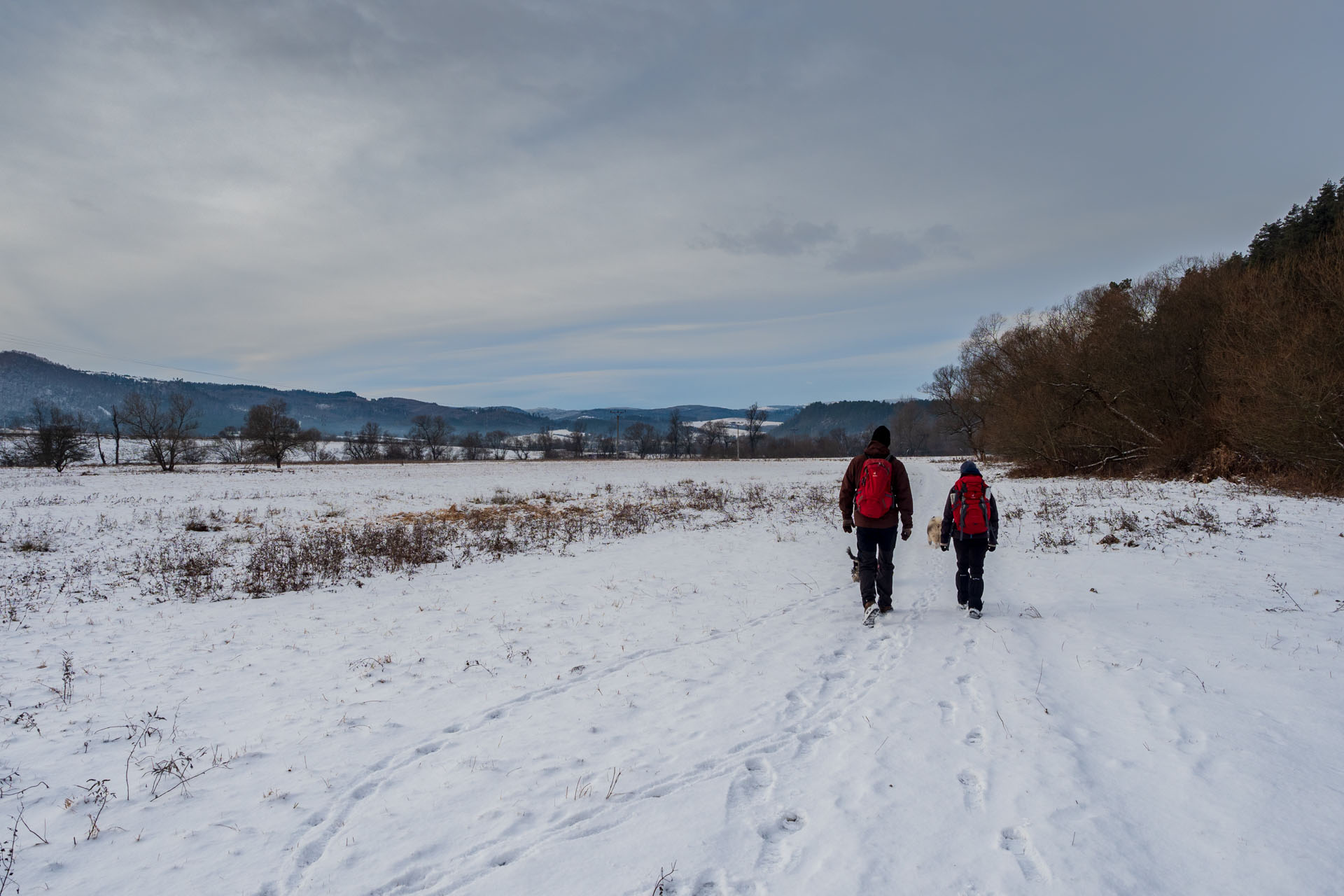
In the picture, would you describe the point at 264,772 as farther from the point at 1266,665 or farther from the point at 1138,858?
the point at 1266,665

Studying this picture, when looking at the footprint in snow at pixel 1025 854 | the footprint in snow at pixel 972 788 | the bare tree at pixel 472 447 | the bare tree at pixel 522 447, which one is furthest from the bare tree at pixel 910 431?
the footprint in snow at pixel 1025 854

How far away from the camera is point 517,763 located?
13.9 feet

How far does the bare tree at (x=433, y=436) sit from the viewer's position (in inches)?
4840

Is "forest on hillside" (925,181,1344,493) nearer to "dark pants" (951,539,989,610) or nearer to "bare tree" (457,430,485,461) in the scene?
"dark pants" (951,539,989,610)

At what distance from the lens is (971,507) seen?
727 cm

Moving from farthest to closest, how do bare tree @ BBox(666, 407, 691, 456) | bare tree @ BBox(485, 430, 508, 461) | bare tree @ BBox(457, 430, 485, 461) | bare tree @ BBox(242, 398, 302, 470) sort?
bare tree @ BBox(485, 430, 508, 461), bare tree @ BBox(457, 430, 485, 461), bare tree @ BBox(666, 407, 691, 456), bare tree @ BBox(242, 398, 302, 470)

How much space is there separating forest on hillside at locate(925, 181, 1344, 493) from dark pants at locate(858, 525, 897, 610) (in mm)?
18783

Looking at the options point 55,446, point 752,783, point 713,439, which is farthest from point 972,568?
point 713,439

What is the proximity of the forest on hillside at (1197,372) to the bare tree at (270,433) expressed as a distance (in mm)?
69423

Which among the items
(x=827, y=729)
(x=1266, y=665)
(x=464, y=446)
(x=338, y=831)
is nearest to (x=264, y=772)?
(x=338, y=831)

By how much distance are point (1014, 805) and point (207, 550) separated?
1636 centimetres

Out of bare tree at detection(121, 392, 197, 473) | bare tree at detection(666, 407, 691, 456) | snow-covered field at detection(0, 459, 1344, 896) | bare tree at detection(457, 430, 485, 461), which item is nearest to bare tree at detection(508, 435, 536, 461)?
bare tree at detection(457, 430, 485, 461)

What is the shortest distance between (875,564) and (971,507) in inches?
55.1

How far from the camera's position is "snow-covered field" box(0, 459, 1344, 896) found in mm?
3092
